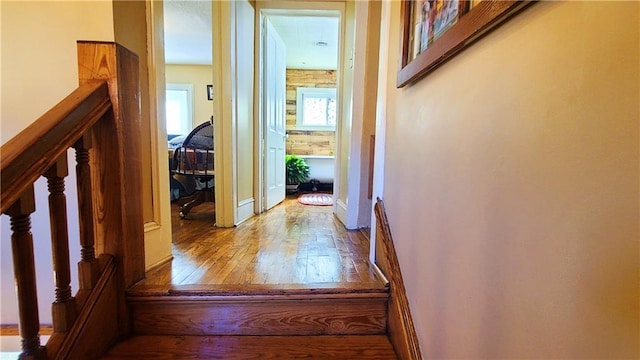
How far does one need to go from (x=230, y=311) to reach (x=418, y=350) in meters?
0.71

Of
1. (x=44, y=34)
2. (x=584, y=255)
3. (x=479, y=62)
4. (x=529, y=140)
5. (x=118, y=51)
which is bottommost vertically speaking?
(x=584, y=255)

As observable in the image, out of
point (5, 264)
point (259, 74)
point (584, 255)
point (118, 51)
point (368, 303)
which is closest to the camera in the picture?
point (584, 255)

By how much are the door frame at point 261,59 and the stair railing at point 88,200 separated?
1.65m

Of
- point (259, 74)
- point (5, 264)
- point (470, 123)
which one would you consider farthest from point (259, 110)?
point (470, 123)

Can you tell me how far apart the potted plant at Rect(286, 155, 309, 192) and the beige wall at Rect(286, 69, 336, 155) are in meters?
0.62

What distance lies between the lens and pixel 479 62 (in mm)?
660

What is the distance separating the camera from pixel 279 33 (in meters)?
3.96

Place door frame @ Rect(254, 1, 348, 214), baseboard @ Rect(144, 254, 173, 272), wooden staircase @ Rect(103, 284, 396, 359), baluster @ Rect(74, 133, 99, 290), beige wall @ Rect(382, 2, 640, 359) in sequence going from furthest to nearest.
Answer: door frame @ Rect(254, 1, 348, 214), baseboard @ Rect(144, 254, 173, 272), wooden staircase @ Rect(103, 284, 396, 359), baluster @ Rect(74, 133, 99, 290), beige wall @ Rect(382, 2, 640, 359)

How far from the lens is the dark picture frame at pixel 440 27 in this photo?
1.92 feet

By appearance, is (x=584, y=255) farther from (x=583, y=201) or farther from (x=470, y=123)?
(x=470, y=123)

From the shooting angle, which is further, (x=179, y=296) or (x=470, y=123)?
(x=179, y=296)

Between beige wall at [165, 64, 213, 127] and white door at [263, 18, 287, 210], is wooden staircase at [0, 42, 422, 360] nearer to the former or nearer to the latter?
white door at [263, 18, 287, 210]

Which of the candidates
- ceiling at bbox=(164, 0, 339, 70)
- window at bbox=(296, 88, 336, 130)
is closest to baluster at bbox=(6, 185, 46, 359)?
ceiling at bbox=(164, 0, 339, 70)

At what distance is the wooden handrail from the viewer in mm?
693
